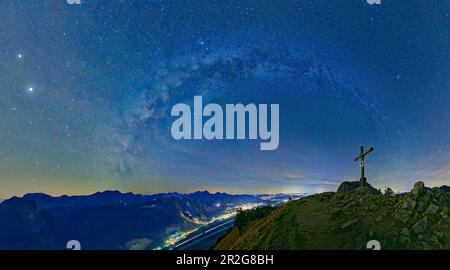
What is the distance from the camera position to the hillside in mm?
10367

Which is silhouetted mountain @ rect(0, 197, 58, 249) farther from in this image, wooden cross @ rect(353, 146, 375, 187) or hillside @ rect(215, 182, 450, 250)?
wooden cross @ rect(353, 146, 375, 187)

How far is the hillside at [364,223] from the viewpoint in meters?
10.4

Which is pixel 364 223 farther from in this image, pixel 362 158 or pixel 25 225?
pixel 25 225

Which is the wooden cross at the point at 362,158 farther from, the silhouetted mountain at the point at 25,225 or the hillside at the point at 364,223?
the silhouetted mountain at the point at 25,225

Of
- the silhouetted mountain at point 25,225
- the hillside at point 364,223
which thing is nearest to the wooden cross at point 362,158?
the hillside at point 364,223

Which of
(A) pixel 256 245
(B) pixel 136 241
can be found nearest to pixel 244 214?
(A) pixel 256 245

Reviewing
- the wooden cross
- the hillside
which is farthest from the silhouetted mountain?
the wooden cross

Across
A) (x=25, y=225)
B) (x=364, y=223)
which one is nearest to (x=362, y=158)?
(x=364, y=223)

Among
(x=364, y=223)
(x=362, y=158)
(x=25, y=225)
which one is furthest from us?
(x=25, y=225)

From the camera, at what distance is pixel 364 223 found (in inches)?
449

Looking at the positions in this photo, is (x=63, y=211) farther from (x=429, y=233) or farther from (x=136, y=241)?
(x=429, y=233)
